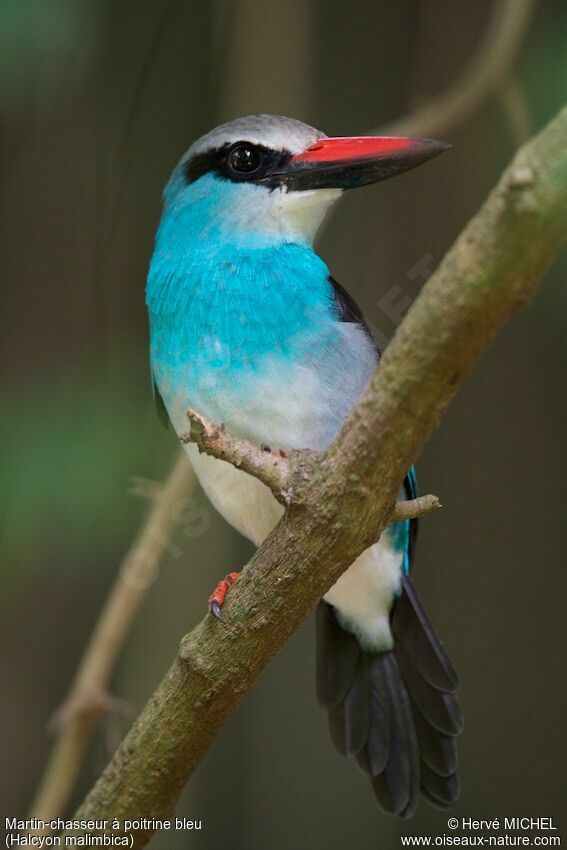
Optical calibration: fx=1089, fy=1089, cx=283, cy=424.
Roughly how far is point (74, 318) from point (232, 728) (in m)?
1.50

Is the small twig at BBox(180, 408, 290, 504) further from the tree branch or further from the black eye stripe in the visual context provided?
the black eye stripe

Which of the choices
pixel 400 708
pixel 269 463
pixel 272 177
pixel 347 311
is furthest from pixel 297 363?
pixel 400 708

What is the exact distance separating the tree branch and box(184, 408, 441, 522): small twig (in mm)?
23

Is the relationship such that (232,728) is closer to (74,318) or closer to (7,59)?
(74,318)

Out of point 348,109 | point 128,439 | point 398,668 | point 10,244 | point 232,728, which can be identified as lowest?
point 398,668

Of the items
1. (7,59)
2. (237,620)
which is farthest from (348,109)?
(237,620)

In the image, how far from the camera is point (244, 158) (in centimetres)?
249

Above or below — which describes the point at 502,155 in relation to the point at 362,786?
above

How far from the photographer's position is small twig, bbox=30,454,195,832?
2.61 m

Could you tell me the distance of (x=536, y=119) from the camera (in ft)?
11.0

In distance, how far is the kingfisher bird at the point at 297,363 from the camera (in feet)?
7.31

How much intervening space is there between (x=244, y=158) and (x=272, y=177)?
94 mm

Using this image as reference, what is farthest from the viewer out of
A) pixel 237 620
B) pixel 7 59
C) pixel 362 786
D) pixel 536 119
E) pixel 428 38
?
pixel 428 38

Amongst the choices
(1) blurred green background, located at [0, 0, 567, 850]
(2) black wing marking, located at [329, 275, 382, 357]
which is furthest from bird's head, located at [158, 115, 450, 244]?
(1) blurred green background, located at [0, 0, 567, 850]
